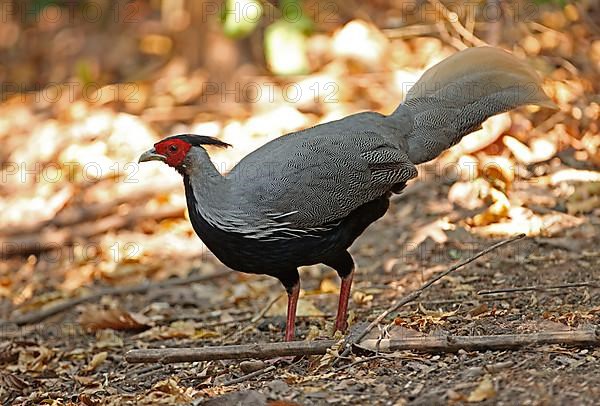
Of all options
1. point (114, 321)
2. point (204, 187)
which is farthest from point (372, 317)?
point (114, 321)

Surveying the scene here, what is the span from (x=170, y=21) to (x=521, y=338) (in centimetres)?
716

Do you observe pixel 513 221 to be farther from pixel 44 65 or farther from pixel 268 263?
pixel 44 65

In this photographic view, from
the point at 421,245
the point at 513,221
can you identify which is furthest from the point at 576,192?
the point at 421,245

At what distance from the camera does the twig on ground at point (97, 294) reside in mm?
5941

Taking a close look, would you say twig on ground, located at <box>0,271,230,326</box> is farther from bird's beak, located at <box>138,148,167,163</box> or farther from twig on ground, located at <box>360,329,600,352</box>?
twig on ground, located at <box>360,329,600,352</box>

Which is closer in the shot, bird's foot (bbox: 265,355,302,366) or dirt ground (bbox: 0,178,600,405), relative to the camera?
dirt ground (bbox: 0,178,600,405)

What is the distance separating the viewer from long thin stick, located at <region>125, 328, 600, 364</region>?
3.51 m

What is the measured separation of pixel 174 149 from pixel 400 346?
1.42 meters

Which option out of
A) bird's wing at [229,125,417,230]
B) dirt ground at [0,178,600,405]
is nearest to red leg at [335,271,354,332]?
dirt ground at [0,178,600,405]

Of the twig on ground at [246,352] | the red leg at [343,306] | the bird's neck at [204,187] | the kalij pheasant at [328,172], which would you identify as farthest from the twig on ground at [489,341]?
the bird's neck at [204,187]

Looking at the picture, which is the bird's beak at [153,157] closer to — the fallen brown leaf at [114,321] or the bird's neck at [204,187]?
the bird's neck at [204,187]

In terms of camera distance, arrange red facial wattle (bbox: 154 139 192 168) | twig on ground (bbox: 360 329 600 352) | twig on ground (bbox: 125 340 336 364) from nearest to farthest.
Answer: twig on ground (bbox: 360 329 600 352) < twig on ground (bbox: 125 340 336 364) < red facial wattle (bbox: 154 139 192 168)

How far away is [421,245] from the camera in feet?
19.9

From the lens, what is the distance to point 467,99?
4.79 metres
